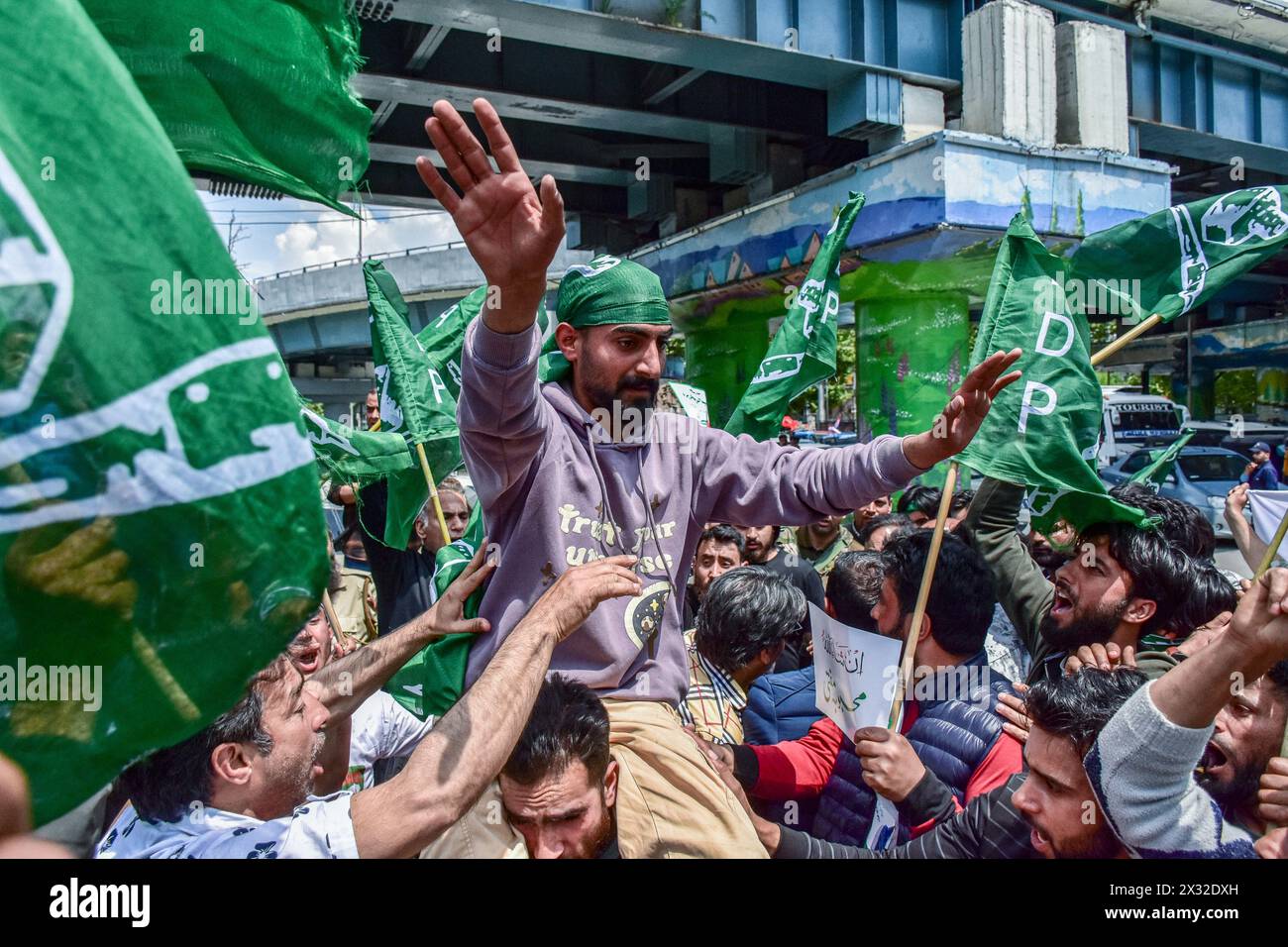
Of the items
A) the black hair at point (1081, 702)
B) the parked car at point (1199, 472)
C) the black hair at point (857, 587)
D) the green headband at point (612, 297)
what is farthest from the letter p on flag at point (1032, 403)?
the parked car at point (1199, 472)

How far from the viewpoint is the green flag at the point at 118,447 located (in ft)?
3.59

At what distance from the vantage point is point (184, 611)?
1.21m

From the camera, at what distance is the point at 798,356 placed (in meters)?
4.48

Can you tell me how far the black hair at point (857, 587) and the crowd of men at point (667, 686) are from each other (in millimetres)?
457

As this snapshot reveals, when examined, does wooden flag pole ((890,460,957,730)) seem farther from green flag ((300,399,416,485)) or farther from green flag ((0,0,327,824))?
green flag ((300,399,416,485))

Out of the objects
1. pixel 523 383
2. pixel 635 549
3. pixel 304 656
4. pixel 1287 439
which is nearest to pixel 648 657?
pixel 635 549

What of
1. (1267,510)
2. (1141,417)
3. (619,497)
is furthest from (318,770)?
(1141,417)

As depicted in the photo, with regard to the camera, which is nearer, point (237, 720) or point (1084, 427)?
point (237, 720)

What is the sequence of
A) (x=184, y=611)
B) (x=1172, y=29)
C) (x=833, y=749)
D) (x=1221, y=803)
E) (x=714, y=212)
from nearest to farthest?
(x=184, y=611)
(x=1221, y=803)
(x=833, y=749)
(x=1172, y=29)
(x=714, y=212)

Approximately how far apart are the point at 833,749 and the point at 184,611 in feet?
7.52

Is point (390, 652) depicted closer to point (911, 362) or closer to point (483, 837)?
point (483, 837)

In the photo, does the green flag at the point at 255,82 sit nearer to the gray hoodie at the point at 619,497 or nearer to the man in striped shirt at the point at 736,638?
the gray hoodie at the point at 619,497

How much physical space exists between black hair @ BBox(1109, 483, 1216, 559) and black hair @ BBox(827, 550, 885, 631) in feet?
2.95
